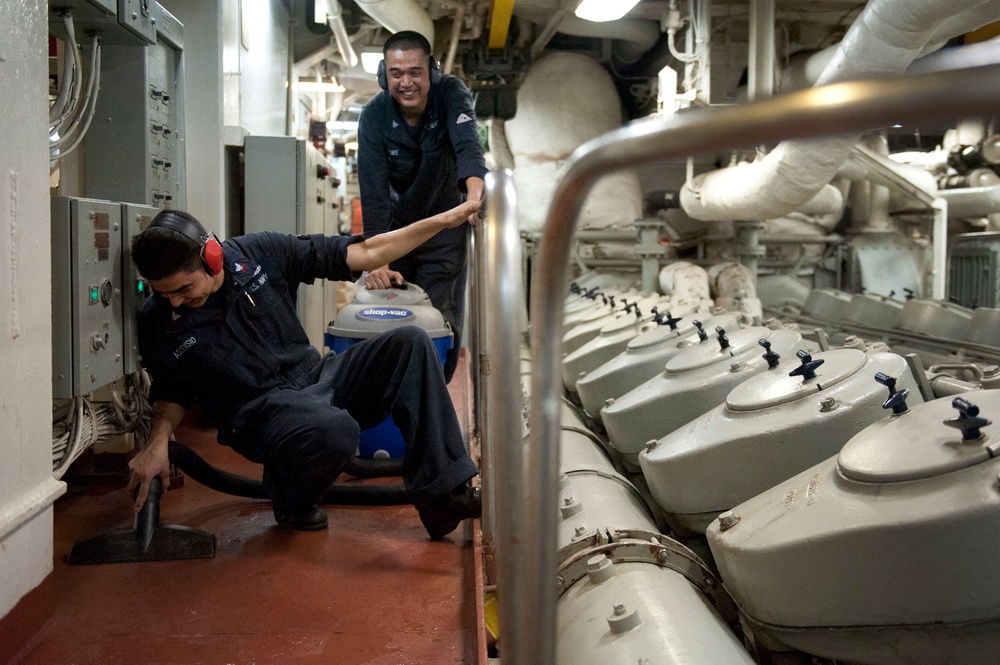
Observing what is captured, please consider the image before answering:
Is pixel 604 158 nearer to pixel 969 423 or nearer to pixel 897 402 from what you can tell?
pixel 969 423

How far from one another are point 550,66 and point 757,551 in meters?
6.64

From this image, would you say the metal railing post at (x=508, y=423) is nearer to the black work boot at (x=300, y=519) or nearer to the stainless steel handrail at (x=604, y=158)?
the stainless steel handrail at (x=604, y=158)

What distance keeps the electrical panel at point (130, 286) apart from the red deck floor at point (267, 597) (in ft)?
1.64

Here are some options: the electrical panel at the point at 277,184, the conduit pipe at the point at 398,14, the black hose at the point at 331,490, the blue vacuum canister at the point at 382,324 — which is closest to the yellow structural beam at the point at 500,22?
the conduit pipe at the point at 398,14

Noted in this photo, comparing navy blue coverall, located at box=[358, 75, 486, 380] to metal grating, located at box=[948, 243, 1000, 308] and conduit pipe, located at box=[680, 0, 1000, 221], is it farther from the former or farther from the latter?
metal grating, located at box=[948, 243, 1000, 308]

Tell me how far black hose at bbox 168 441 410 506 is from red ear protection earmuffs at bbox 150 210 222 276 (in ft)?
2.39

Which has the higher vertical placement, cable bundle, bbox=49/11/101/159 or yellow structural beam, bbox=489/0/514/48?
yellow structural beam, bbox=489/0/514/48

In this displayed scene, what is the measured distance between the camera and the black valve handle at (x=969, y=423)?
1.46 m

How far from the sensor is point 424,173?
11.9 feet

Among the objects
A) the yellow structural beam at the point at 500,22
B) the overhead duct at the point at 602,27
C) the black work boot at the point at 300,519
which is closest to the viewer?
the black work boot at the point at 300,519

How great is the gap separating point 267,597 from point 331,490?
0.73 metres

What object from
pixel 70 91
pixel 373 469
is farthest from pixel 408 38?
pixel 373 469

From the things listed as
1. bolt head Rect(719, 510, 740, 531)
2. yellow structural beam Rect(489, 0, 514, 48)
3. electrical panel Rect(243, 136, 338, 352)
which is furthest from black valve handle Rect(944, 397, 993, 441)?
yellow structural beam Rect(489, 0, 514, 48)

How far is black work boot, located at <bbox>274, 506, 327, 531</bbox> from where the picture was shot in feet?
8.13
